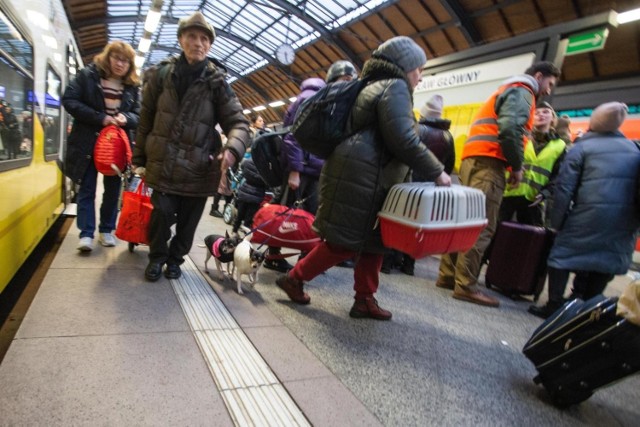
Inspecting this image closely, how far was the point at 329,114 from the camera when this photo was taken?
7.15 feet

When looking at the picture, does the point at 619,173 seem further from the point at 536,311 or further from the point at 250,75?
the point at 250,75

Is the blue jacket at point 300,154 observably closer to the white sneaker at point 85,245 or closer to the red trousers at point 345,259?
the red trousers at point 345,259

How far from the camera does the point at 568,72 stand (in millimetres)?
10469

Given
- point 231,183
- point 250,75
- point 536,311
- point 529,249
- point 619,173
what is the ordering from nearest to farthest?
1. point 619,173
2. point 536,311
3. point 529,249
4. point 231,183
5. point 250,75

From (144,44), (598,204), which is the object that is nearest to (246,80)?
(144,44)

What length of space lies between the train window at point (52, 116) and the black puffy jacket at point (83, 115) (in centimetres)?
26

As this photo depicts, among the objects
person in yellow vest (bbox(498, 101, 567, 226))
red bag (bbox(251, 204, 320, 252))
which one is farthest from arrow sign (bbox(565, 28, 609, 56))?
red bag (bbox(251, 204, 320, 252))

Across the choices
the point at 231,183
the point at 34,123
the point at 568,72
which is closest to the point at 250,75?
the point at 568,72

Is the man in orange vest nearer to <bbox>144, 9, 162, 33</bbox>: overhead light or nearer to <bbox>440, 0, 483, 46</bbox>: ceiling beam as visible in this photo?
<bbox>440, 0, 483, 46</bbox>: ceiling beam

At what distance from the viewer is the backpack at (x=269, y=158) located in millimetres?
3051

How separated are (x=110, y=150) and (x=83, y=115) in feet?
1.13

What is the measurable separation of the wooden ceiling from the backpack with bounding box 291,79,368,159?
196 inches

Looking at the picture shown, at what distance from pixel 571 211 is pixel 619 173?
1.43ft

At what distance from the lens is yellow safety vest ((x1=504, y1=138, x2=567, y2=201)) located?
382 cm
